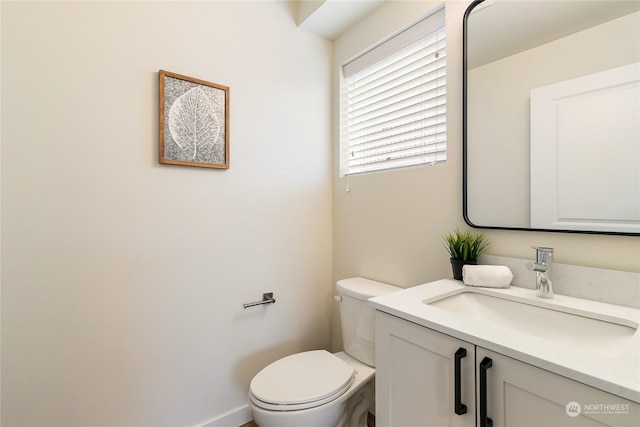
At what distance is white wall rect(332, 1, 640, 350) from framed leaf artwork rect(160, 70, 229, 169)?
0.76 meters

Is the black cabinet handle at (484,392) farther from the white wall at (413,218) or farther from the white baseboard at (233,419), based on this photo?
the white baseboard at (233,419)

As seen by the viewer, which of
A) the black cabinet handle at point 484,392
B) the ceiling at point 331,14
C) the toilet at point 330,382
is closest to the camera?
the black cabinet handle at point 484,392

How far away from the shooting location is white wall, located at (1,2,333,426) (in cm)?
104

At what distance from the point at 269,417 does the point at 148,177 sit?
111cm

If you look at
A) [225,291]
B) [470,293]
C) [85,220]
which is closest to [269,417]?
[225,291]

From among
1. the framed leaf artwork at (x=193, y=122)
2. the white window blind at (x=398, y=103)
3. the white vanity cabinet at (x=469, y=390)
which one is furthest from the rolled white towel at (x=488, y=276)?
the framed leaf artwork at (x=193, y=122)

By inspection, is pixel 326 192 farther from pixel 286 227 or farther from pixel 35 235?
pixel 35 235

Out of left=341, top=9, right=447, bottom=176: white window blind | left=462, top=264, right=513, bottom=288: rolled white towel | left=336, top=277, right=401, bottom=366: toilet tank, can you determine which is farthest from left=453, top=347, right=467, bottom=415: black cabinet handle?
left=341, top=9, right=447, bottom=176: white window blind

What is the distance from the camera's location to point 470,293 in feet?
3.47

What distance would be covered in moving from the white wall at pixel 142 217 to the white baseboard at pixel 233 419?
3cm

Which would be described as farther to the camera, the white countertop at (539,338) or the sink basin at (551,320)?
the sink basin at (551,320)

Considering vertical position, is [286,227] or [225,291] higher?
[286,227]

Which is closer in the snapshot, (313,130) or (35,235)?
→ (35,235)

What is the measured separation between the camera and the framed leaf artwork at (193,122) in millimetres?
1291
